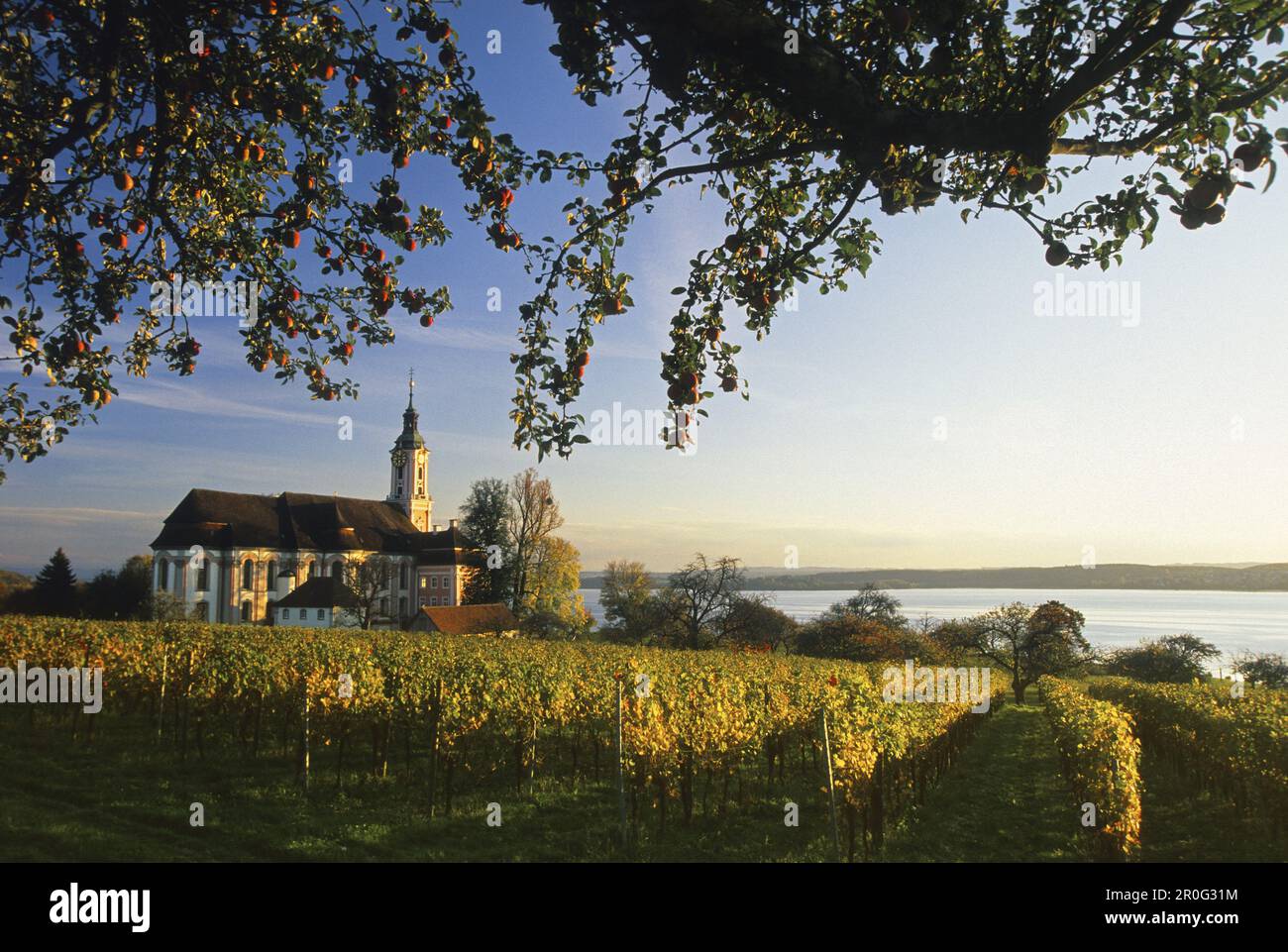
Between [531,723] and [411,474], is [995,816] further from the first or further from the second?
[411,474]

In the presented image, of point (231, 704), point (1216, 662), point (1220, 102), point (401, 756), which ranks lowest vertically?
point (1216, 662)

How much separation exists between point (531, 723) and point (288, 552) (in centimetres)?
7261

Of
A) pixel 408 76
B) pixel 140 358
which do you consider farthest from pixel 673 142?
pixel 140 358

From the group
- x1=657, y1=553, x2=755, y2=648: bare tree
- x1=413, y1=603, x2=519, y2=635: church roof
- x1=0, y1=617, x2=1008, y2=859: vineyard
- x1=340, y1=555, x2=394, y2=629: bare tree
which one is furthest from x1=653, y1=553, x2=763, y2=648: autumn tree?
x1=0, y1=617, x2=1008, y2=859: vineyard

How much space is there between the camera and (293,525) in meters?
79.1

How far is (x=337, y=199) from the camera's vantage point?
4809 mm

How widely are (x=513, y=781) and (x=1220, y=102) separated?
13128mm

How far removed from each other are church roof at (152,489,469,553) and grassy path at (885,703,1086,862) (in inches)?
2513

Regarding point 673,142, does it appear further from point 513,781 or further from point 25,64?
point 513,781

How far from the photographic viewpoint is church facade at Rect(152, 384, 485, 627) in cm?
6906

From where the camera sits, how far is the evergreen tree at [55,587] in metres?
53.0

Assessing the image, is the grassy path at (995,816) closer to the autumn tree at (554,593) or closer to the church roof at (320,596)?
the autumn tree at (554,593)

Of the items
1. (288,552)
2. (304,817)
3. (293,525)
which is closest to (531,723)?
(304,817)
